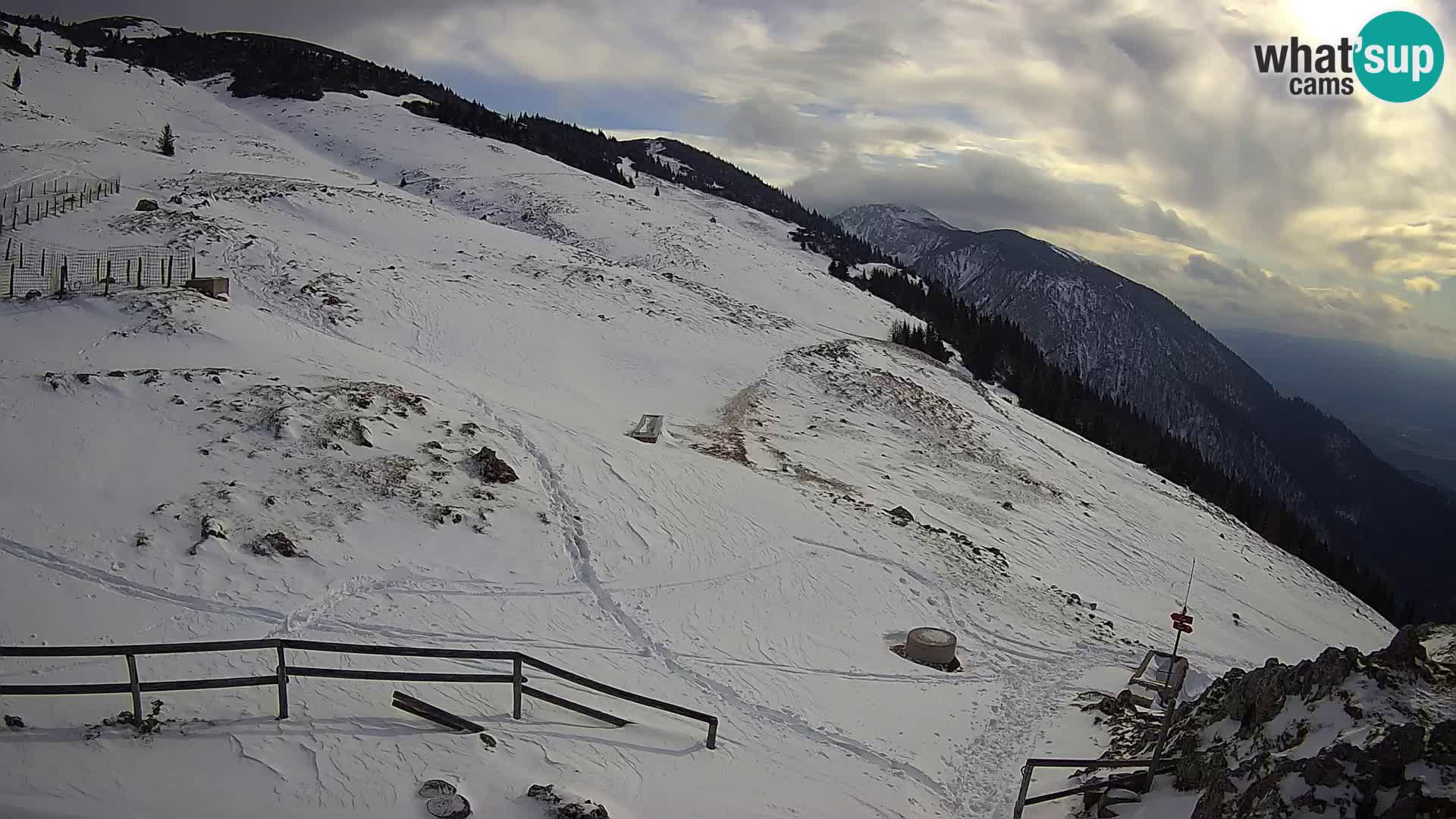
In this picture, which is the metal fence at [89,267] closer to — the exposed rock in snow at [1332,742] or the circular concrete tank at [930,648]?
the circular concrete tank at [930,648]

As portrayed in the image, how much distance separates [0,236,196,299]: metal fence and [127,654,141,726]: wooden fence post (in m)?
19.0

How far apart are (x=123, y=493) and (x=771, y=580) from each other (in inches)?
501

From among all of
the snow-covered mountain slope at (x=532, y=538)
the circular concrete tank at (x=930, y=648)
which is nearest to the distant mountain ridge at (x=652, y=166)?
the snow-covered mountain slope at (x=532, y=538)

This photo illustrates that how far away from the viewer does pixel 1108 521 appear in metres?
28.8

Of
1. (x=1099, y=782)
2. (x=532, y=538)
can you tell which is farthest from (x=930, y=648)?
(x=532, y=538)

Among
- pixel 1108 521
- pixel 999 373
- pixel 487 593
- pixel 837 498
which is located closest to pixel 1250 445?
pixel 999 373

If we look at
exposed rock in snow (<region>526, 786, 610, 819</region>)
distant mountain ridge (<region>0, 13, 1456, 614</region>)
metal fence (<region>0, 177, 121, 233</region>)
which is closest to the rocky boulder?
exposed rock in snow (<region>526, 786, 610, 819</region>)

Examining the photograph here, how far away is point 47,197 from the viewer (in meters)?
33.1

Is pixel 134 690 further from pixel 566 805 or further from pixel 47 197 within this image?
pixel 47 197

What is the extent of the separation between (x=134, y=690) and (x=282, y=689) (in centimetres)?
134

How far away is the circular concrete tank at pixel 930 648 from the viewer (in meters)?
15.7

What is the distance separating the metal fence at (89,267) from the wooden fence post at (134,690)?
19.0 metres

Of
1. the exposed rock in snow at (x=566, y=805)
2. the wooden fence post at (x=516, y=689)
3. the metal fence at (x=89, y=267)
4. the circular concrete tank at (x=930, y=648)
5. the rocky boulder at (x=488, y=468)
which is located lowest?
the circular concrete tank at (x=930, y=648)

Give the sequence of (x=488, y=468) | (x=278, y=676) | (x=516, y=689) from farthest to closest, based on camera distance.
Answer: (x=488, y=468) → (x=516, y=689) → (x=278, y=676)
